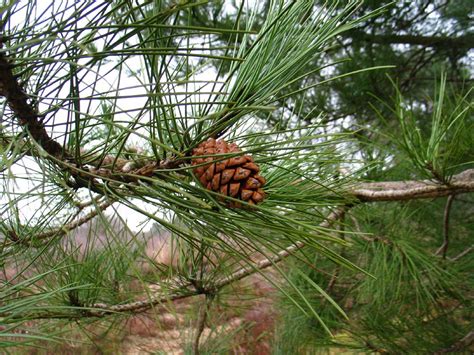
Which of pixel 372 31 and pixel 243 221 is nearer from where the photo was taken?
pixel 243 221

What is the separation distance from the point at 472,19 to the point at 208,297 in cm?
133

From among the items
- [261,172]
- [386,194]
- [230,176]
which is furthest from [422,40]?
[230,176]

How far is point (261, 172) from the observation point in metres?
0.51

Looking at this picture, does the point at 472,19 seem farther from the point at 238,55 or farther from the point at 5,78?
the point at 5,78

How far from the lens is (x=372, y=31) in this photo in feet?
5.23

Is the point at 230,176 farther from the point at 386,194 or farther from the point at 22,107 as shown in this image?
the point at 386,194

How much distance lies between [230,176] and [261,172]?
0.18m

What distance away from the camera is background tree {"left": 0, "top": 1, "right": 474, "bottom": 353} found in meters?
0.30

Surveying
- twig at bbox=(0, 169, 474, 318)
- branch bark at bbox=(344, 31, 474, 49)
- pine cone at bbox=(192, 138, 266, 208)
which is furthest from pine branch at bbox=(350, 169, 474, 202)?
branch bark at bbox=(344, 31, 474, 49)

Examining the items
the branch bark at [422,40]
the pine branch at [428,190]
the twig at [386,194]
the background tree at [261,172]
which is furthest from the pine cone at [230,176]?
the branch bark at [422,40]

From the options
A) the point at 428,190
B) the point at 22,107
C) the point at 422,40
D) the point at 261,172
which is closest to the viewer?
the point at 22,107

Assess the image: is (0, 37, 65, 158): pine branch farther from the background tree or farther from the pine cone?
the pine cone

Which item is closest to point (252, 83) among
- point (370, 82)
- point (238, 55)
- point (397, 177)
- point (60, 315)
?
point (238, 55)

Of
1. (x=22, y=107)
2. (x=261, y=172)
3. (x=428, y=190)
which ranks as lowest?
(x=428, y=190)
